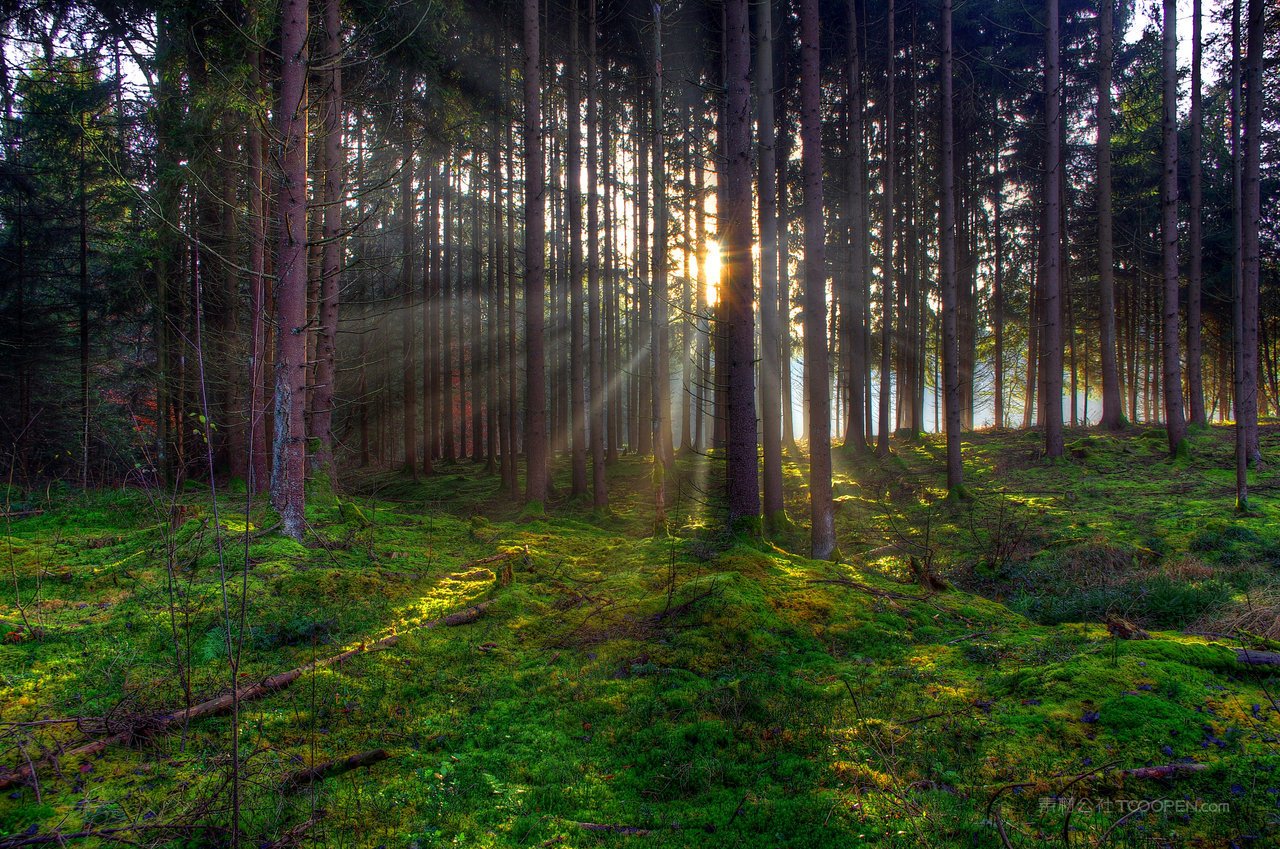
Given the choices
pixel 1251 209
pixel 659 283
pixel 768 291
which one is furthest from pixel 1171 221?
pixel 659 283

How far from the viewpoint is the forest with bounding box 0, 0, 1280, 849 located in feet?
9.40

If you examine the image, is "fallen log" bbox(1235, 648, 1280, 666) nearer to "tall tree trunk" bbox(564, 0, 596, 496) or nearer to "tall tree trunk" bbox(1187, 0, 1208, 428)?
"tall tree trunk" bbox(564, 0, 596, 496)

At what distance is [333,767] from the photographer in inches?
117

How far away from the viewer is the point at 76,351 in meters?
17.4

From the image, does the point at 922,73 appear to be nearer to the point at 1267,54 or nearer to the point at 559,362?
the point at 1267,54

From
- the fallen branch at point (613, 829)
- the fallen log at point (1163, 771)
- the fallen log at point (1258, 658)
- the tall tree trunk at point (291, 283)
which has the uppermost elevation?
the tall tree trunk at point (291, 283)

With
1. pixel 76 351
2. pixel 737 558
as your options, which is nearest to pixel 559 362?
pixel 76 351

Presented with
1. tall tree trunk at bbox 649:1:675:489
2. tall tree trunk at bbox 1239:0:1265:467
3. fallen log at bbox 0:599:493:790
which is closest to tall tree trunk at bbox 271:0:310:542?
fallen log at bbox 0:599:493:790

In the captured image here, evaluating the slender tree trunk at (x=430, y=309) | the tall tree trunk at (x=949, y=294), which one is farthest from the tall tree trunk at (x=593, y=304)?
the slender tree trunk at (x=430, y=309)

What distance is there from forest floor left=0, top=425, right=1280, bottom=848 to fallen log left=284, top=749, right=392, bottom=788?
1.5 inches

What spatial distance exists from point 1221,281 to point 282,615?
106 ft

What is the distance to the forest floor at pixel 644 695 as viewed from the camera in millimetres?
2576

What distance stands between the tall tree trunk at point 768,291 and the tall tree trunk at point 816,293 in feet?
1.87

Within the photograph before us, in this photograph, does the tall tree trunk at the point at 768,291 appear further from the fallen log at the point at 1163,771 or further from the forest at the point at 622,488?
the fallen log at the point at 1163,771
